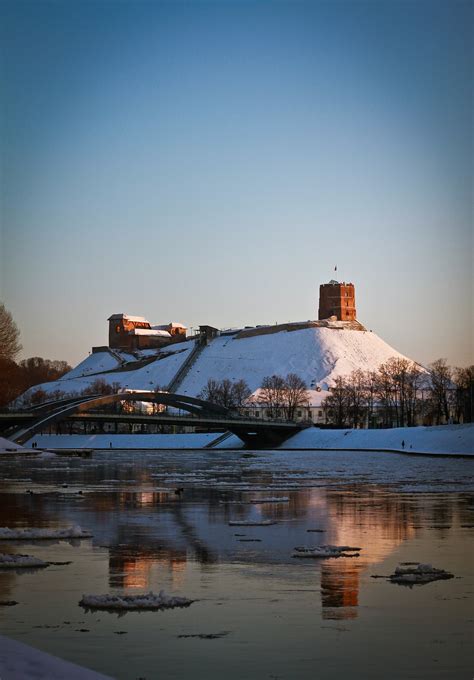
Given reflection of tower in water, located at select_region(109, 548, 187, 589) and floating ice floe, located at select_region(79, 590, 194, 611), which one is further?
reflection of tower in water, located at select_region(109, 548, 187, 589)

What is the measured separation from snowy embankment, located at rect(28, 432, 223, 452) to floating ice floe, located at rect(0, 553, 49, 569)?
97.7 meters

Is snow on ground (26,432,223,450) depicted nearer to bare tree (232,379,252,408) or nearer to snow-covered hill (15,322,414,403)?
bare tree (232,379,252,408)

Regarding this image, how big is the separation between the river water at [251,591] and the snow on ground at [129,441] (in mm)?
89078

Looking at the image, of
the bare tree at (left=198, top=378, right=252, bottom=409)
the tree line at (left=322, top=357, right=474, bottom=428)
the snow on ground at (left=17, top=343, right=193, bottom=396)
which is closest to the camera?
the tree line at (left=322, top=357, right=474, bottom=428)

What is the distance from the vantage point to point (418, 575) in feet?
45.0

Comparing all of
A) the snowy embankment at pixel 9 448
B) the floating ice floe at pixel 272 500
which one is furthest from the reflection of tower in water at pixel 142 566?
the snowy embankment at pixel 9 448

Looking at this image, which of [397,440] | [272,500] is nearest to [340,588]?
[272,500]

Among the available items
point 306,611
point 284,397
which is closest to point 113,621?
point 306,611

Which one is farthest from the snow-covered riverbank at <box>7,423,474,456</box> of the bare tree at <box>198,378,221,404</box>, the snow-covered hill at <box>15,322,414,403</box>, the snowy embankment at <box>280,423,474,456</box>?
the snow-covered hill at <box>15,322,414,403</box>

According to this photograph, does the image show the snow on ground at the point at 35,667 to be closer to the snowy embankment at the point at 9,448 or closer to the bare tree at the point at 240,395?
the snowy embankment at the point at 9,448

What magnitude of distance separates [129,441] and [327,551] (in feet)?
344

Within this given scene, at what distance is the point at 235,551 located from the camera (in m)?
16.7

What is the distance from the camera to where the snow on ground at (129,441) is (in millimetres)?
115750

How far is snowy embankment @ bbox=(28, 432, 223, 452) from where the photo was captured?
116m
